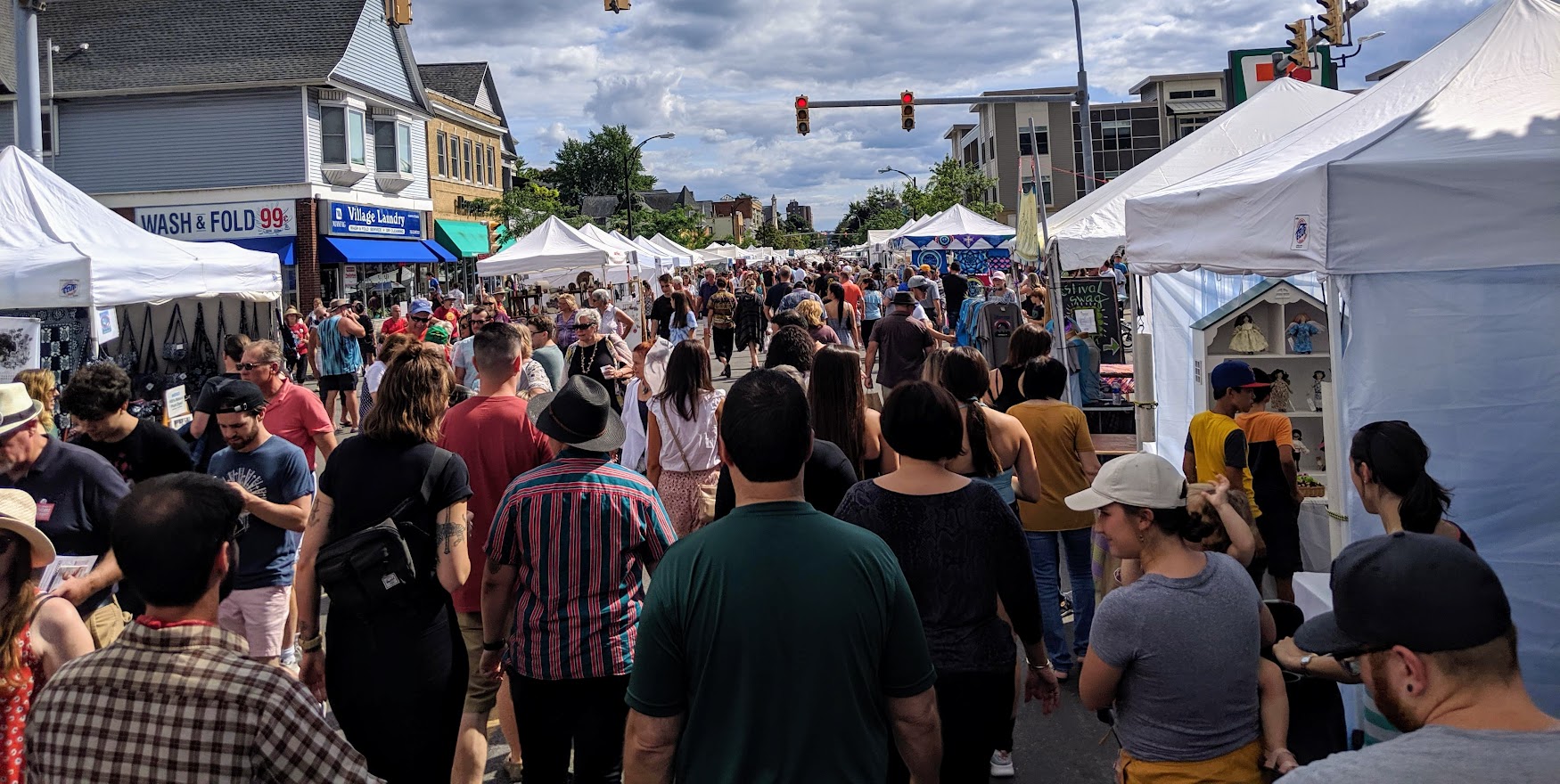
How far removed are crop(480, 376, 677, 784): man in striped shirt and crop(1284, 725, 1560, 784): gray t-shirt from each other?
2.30m

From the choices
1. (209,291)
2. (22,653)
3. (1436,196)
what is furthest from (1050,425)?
(209,291)

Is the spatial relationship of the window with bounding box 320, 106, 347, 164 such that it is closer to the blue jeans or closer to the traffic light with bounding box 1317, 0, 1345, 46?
the traffic light with bounding box 1317, 0, 1345, 46

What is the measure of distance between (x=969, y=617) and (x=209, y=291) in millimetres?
9989

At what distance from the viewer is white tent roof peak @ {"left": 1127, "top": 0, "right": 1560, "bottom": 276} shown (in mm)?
4199

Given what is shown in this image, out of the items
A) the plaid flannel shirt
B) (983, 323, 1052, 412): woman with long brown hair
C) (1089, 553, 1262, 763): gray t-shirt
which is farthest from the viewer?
(983, 323, 1052, 412): woman with long brown hair

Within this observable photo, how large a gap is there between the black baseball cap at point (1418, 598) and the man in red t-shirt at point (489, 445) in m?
3.29

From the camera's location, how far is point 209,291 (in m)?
11.0

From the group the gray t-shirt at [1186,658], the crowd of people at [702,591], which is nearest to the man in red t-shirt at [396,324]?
the crowd of people at [702,591]

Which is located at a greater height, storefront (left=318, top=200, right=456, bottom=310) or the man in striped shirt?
storefront (left=318, top=200, right=456, bottom=310)

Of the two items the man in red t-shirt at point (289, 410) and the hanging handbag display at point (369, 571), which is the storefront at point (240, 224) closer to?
the man in red t-shirt at point (289, 410)

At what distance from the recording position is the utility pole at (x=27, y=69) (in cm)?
1177

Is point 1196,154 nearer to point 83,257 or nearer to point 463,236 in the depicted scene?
point 83,257

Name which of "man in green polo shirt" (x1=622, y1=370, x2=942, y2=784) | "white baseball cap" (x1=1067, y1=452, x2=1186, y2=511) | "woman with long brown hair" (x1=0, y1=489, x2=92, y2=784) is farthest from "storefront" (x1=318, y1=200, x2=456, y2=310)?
"man in green polo shirt" (x1=622, y1=370, x2=942, y2=784)

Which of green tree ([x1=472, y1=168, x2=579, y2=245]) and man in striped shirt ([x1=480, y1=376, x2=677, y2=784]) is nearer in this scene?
man in striped shirt ([x1=480, y1=376, x2=677, y2=784])
